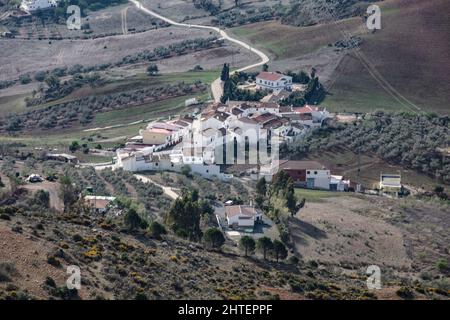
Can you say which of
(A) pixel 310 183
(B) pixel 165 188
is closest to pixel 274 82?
(A) pixel 310 183

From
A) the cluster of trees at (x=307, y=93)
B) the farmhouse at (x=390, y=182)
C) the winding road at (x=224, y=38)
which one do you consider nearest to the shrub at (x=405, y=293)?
the farmhouse at (x=390, y=182)

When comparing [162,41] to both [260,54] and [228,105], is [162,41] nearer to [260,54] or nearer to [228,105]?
[260,54]

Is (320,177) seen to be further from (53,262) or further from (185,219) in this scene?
(53,262)

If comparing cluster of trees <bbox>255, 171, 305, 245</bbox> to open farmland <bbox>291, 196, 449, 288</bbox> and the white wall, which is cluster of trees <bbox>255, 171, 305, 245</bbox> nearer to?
open farmland <bbox>291, 196, 449, 288</bbox>

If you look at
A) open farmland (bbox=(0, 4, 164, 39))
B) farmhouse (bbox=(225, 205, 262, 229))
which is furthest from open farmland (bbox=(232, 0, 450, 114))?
farmhouse (bbox=(225, 205, 262, 229))

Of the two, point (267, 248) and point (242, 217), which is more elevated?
point (267, 248)

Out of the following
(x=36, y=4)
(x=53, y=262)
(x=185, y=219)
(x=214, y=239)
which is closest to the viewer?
(x=53, y=262)
